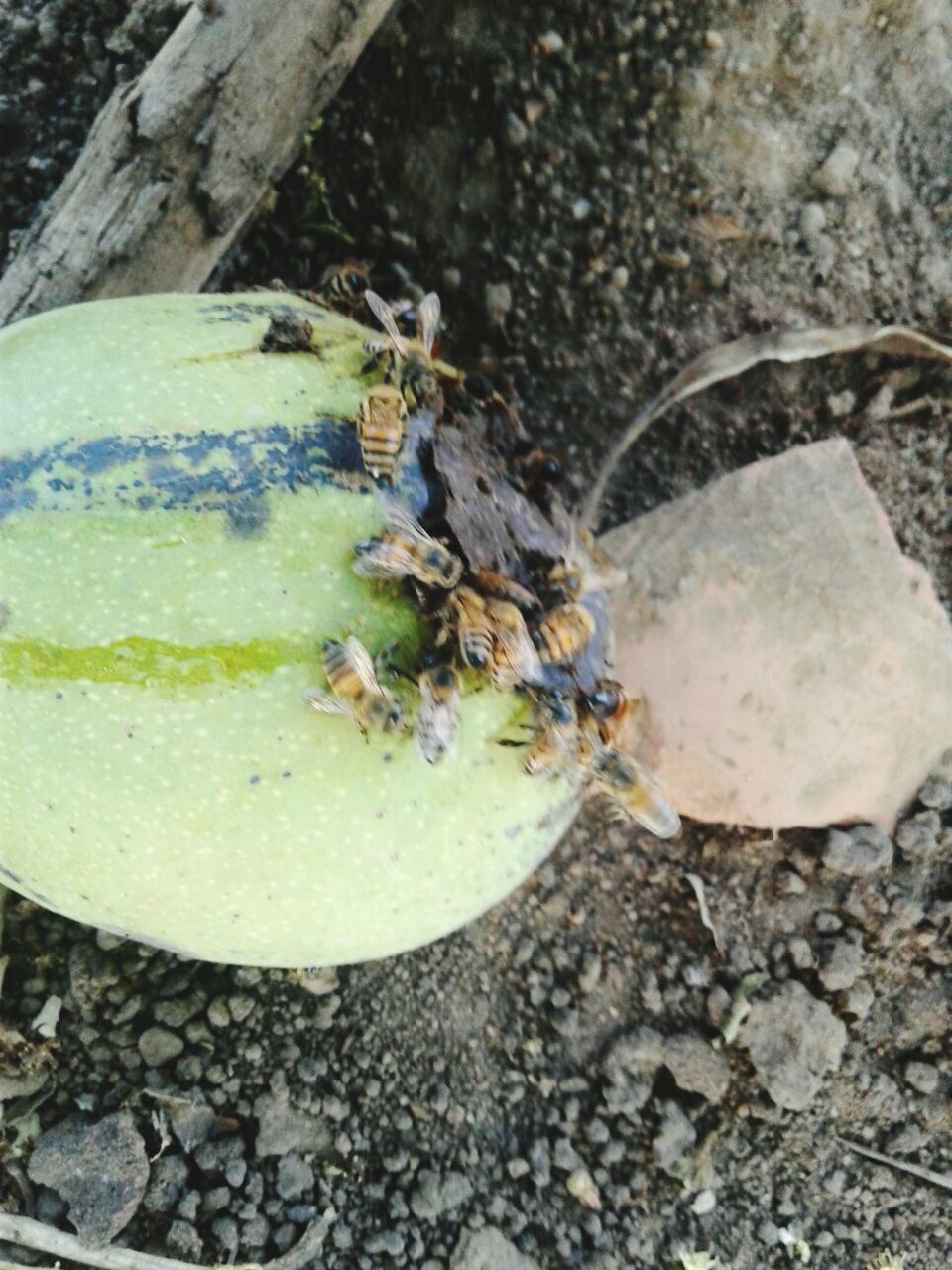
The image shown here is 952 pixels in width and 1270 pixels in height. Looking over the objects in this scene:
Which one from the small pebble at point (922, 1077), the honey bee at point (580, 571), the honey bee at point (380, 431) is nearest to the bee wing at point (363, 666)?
the honey bee at point (380, 431)

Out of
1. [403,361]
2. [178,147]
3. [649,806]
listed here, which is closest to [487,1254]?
[649,806]

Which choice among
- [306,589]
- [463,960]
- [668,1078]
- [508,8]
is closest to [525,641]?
[306,589]

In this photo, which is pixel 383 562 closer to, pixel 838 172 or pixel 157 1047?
pixel 157 1047

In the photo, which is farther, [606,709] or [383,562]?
[606,709]

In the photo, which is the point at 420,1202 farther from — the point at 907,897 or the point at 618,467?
the point at 618,467

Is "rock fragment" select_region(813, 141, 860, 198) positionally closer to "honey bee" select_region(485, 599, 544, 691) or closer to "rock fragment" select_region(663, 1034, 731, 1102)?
"honey bee" select_region(485, 599, 544, 691)

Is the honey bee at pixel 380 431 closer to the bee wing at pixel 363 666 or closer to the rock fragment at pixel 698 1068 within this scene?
the bee wing at pixel 363 666
